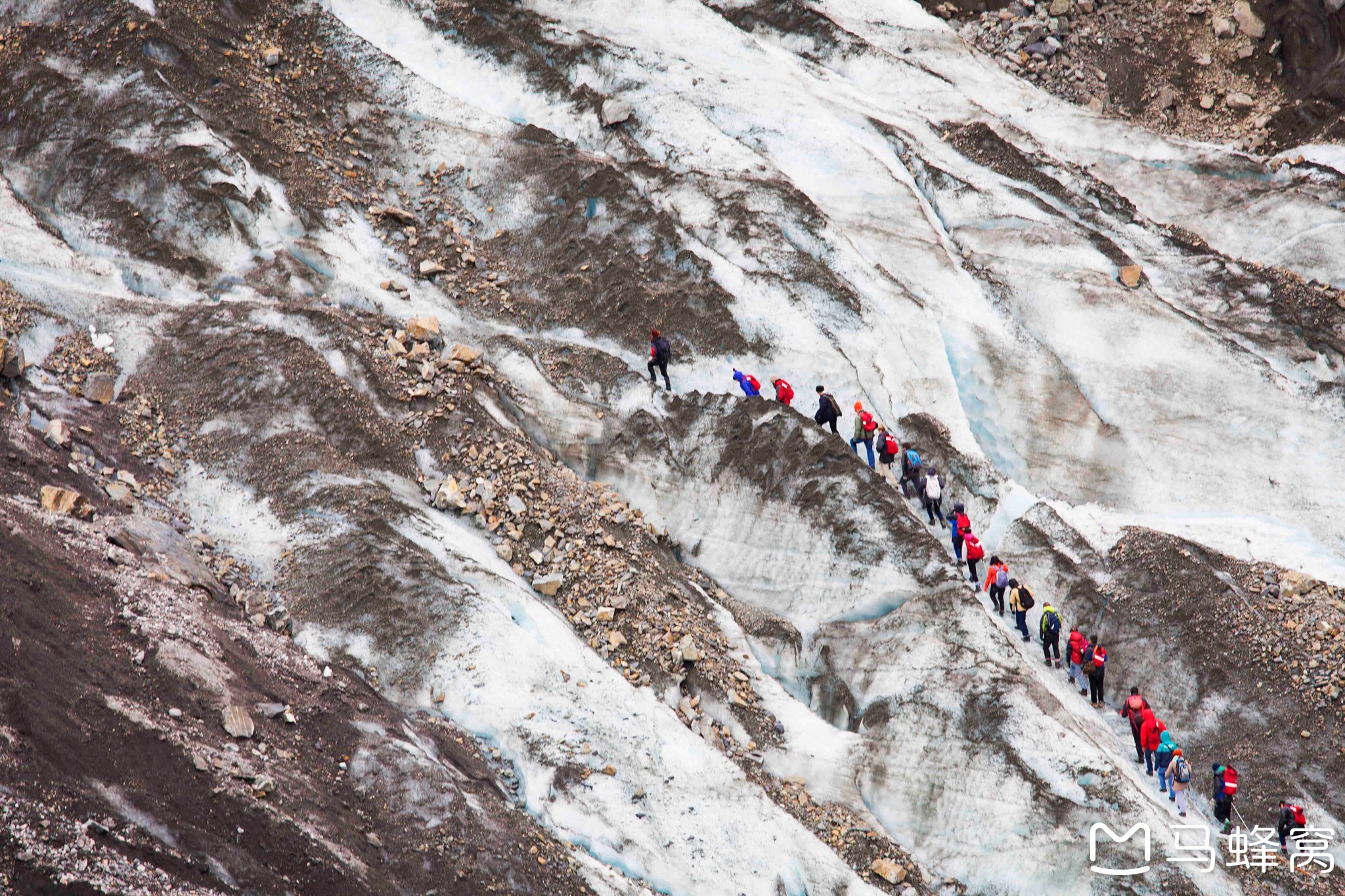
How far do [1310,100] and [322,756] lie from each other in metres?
40.4

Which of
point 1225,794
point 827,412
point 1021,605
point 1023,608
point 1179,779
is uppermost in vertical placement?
point 827,412

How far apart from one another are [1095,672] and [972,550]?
12.1 ft

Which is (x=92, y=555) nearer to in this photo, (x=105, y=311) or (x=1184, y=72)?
(x=105, y=311)

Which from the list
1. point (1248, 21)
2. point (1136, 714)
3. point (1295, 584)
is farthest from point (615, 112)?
point (1248, 21)

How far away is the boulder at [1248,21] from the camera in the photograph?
41.3m

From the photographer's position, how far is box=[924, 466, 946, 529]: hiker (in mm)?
25281

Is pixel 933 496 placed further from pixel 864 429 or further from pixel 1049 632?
pixel 1049 632

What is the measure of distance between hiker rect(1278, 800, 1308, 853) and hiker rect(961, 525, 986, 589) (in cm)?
751

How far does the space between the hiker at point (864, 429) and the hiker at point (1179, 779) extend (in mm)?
9157

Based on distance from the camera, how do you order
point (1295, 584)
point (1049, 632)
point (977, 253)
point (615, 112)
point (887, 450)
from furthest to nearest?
point (615, 112)
point (977, 253)
point (887, 450)
point (1295, 584)
point (1049, 632)

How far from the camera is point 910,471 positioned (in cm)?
2586

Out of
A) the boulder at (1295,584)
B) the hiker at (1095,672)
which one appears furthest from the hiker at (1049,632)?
the boulder at (1295,584)

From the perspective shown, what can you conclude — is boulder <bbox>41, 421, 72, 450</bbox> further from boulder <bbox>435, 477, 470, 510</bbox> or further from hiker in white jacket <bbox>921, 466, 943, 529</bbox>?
hiker in white jacket <bbox>921, 466, 943, 529</bbox>

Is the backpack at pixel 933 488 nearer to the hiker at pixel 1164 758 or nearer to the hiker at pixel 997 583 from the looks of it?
the hiker at pixel 997 583
